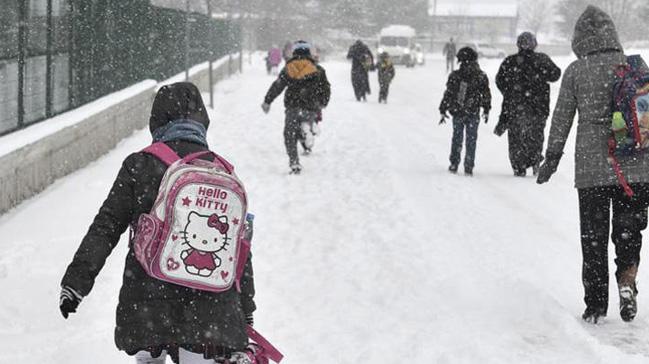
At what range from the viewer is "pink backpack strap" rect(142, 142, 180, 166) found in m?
3.42

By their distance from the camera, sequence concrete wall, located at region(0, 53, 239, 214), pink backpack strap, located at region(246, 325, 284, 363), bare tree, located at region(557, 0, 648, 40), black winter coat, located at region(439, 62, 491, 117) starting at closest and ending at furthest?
1. pink backpack strap, located at region(246, 325, 284, 363)
2. concrete wall, located at region(0, 53, 239, 214)
3. black winter coat, located at region(439, 62, 491, 117)
4. bare tree, located at region(557, 0, 648, 40)

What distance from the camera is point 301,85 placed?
1273 cm

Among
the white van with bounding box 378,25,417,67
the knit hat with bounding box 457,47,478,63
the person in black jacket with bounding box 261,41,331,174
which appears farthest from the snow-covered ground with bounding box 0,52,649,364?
the white van with bounding box 378,25,417,67

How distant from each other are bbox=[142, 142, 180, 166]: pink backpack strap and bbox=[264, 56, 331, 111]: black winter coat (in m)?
9.06

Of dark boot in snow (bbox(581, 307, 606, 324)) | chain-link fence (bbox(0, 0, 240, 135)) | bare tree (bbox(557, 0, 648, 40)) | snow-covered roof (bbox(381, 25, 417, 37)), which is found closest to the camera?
dark boot in snow (bbox(581, 307, 606, 324))

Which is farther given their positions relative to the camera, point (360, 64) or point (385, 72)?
point (360, 64)

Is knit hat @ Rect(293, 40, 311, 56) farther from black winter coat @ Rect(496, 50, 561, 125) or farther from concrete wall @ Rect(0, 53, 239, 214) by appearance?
concrete wall @ Rect(0, 53, 239, 214)

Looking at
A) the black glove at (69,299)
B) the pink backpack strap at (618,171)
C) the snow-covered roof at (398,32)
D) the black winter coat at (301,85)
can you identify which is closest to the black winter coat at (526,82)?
the black winter coat at (301,85)

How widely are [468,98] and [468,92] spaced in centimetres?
8

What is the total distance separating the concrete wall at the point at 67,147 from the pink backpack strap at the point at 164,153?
5298mm

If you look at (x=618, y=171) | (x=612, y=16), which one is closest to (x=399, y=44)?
(x=612, y=16)

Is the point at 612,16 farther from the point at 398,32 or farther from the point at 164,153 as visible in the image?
the point at 164,153

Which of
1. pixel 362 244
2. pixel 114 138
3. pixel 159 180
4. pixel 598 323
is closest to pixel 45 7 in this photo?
pixel 114 138

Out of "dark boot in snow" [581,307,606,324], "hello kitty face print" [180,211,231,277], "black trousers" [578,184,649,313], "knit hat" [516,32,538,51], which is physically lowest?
"dark boot in snow" [581,307,606,324]
